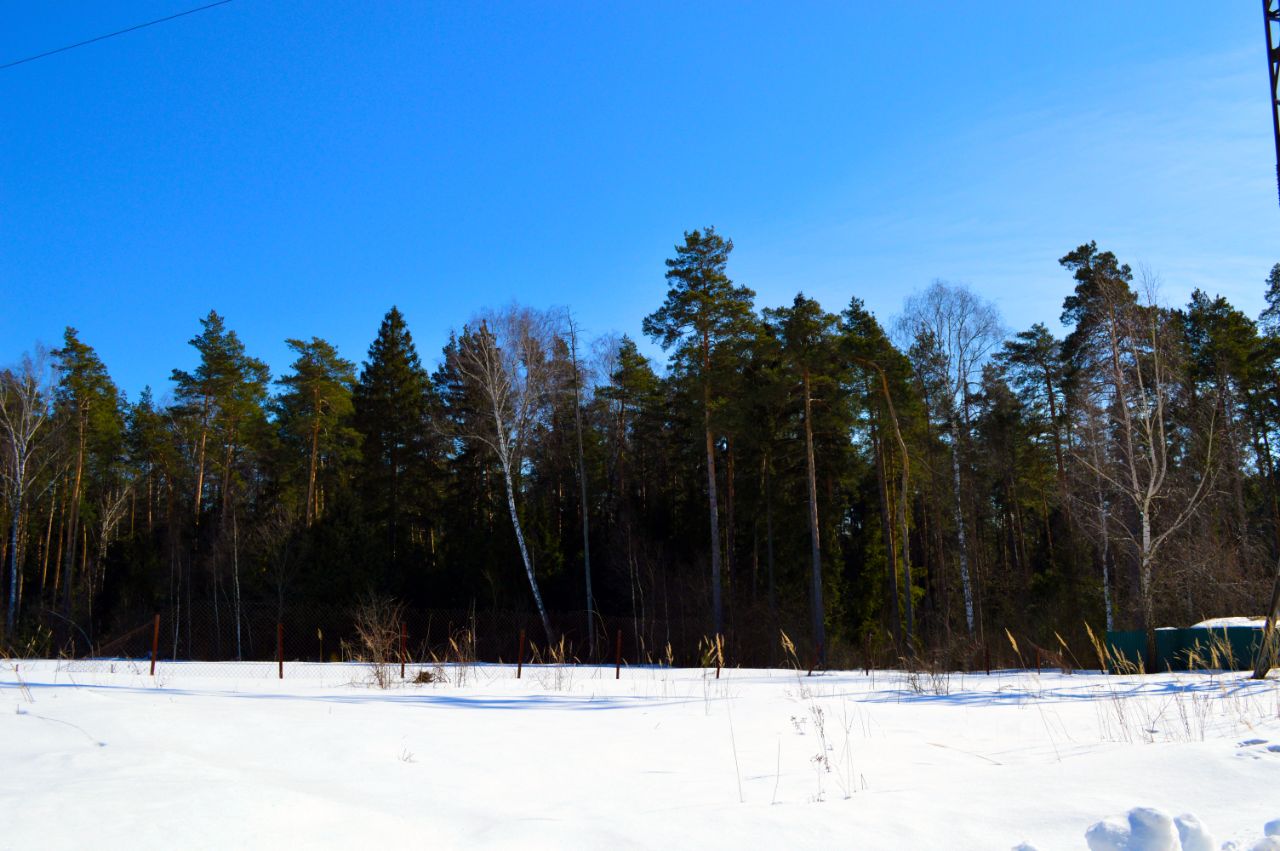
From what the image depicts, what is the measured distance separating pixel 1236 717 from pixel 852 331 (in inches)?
941

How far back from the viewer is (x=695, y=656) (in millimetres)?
26094

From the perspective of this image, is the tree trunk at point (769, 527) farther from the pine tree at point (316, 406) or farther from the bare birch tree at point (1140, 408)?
the pine tree at point (316, 406)

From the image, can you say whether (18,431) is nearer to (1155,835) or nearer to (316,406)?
(316,406)

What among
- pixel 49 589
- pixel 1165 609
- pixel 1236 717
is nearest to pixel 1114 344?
pixel 1165 609

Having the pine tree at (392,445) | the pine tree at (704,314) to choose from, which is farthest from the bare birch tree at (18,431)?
the pine tree at (704,314)

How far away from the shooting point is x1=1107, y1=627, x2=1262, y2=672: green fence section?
44.7ft

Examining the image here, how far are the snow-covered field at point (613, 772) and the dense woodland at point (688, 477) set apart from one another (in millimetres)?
13858

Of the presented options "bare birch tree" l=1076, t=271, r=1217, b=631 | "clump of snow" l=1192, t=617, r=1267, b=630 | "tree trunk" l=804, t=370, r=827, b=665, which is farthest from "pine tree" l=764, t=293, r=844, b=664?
"clump of snow" l=1192, t=617, r=1267, b=630

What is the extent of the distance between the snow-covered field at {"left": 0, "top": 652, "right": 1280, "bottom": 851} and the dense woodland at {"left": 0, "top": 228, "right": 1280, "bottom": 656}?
13.9 metres

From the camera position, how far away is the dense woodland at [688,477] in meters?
25.3

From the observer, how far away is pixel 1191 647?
50.1 ft

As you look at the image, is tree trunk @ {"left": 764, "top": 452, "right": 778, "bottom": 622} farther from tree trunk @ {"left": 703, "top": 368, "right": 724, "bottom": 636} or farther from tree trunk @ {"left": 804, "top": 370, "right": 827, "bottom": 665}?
tree trunk @ {"left": 804, "top": 370, "right": 827, "bottom": 665}

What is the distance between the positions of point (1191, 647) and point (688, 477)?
1983 cm

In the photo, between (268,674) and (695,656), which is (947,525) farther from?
(268,674)
